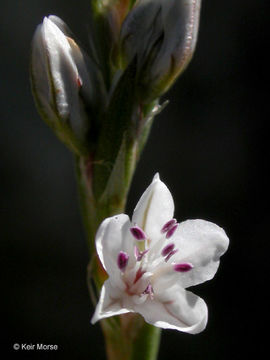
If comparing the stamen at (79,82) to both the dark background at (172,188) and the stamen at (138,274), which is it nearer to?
the stamen at (138,274)

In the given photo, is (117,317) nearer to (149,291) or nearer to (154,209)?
(149,291)

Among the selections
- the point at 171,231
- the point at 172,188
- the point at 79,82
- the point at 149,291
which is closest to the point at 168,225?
the point at 171,231

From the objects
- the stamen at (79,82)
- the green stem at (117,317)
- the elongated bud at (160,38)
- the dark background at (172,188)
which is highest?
the elongated bud at (160,38)

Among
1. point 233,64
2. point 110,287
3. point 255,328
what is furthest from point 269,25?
point 110,287

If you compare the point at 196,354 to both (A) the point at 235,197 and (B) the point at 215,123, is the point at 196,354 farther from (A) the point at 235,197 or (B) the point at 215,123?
(B) the point at 215,123

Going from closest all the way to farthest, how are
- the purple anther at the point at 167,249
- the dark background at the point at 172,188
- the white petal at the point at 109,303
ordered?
1. the white petal at the point at 109,303
2. the purple anther at the point at 167,249
3. the dark background at the point at 172,188

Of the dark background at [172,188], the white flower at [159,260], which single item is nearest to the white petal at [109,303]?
the white flower at [159,260]
